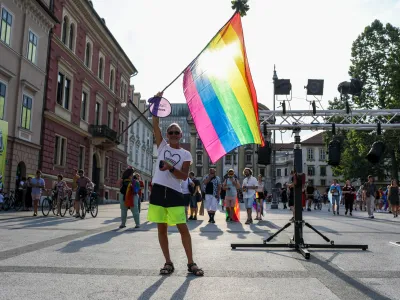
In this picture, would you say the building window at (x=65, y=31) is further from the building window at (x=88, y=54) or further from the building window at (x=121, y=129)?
the building window at (x=121, y=129)

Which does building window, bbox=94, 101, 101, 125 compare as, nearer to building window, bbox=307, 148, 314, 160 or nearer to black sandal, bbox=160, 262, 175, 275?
black sandal, bbox=160, 262, 175, 275

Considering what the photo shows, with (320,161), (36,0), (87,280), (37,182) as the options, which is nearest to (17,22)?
(36,0)

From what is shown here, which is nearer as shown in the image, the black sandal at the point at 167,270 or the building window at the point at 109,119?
the black sandal at the point at 167,270

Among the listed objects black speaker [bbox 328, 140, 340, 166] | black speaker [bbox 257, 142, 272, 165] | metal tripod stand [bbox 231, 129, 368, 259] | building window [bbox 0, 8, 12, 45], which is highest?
building window [bbox 0, 8, 12, 45]

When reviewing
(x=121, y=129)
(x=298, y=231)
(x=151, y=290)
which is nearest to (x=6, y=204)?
(x=298, y=231)

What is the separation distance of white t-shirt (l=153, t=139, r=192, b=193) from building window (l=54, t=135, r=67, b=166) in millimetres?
22559

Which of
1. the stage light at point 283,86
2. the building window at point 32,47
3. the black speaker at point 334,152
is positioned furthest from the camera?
the building window at point 32,47

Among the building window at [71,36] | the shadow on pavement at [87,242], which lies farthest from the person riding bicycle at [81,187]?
the building window at [71,36]

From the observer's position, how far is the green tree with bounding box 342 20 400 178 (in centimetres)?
3547

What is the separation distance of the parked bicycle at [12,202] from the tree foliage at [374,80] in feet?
85.9

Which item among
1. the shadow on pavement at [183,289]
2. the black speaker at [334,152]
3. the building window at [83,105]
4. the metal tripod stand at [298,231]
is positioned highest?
the building window at [83,105]

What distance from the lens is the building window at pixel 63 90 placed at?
2682 cm

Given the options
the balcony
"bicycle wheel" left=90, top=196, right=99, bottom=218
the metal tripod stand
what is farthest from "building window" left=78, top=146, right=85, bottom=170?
the metal tripod stand

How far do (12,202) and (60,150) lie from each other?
7635 millimetres
